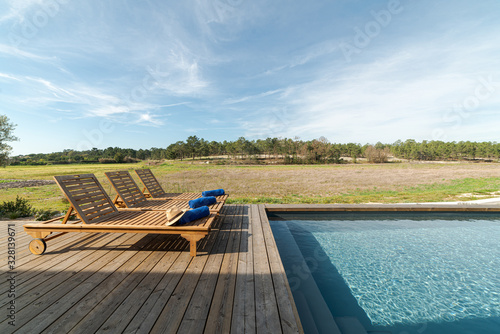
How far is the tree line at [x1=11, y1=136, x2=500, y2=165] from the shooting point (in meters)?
58.3

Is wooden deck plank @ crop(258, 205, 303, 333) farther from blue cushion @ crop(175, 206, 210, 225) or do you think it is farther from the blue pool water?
blue cushion @ crop(175, 206, 210, 225)

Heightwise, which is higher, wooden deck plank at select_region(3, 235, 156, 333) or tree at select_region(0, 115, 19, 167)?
tree at select_region(0, 115, 19, 167)

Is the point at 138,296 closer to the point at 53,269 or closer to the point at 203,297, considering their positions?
the point at 203,297

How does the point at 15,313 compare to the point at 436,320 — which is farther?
the point at 436,320

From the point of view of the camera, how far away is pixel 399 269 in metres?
3.52

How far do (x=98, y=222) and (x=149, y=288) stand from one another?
1715mm

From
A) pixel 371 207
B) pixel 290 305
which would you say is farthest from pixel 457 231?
pixel 290 305

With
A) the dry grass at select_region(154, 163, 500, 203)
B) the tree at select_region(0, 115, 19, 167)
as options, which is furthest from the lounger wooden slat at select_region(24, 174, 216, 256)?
the tree at select_region(0, 115, 19, 167)

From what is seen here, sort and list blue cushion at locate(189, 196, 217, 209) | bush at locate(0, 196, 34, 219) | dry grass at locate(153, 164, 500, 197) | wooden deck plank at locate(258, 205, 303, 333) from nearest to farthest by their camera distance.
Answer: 1. wooden deck plank at locate(258, 205, 303, 333)
2. blue cushion at locate(189, 196, 217, 209)
3. bush at locate(0, 196, 34, 219)
4. dry grass at locate(153, 164, 500, 197)

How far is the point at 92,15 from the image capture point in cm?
718

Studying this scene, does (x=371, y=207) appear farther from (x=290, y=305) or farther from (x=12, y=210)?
(x=12, y=210)

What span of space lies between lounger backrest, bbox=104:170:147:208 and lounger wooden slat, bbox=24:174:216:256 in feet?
1.69

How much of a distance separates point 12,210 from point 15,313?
6.56 m

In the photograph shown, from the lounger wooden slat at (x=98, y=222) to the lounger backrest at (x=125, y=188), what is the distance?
0.51 meters
